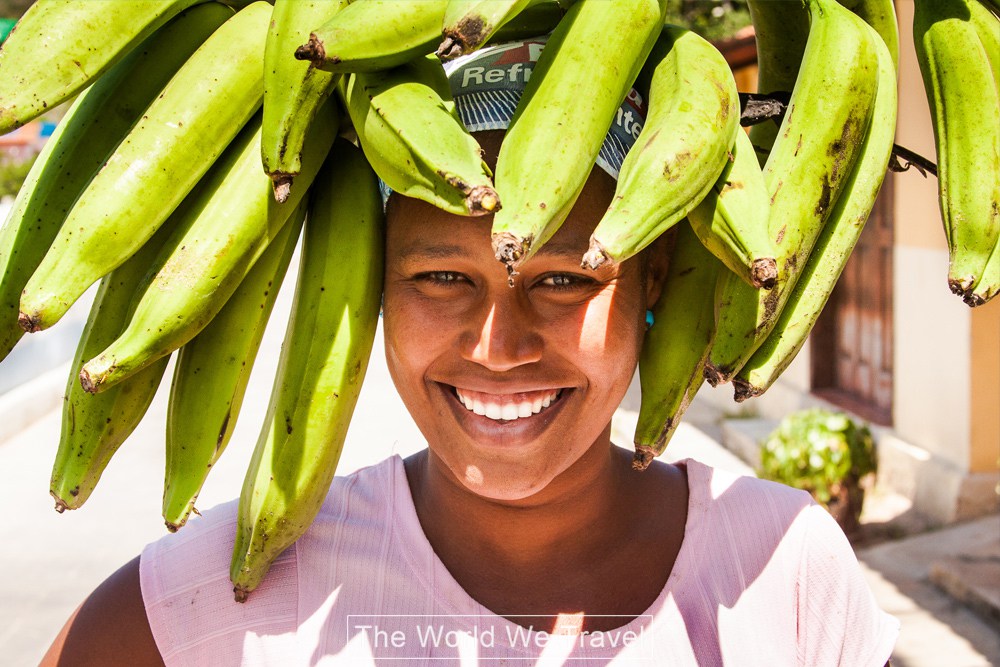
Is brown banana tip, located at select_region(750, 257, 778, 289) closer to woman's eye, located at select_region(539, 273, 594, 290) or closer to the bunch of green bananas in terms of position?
the bunch of green bananas

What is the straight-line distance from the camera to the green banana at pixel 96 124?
4.43 feet

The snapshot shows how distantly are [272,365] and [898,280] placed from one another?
6.76 metres

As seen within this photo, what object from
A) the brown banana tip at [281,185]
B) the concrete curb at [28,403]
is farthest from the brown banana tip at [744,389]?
the concrete curb at [28,403]

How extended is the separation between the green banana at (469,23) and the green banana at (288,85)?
0.19 m

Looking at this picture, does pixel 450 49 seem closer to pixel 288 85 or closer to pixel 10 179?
pixel 288 85

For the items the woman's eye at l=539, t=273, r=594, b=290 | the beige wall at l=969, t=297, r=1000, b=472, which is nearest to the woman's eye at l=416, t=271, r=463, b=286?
the woman's eye at l=539, t=273, r=594, b=290

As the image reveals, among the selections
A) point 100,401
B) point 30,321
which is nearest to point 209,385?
point 100,401

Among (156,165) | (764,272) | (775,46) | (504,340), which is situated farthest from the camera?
(775,46)

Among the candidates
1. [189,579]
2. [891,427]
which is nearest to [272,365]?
[891,427]

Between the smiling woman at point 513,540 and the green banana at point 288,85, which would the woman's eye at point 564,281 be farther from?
the green banana at point 288,85

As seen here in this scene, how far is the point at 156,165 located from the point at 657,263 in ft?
2.63

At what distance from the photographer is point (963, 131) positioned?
1.39 metres

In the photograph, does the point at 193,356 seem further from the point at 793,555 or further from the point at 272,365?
the point at 272,365

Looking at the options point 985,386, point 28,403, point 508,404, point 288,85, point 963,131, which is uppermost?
point 288,85
